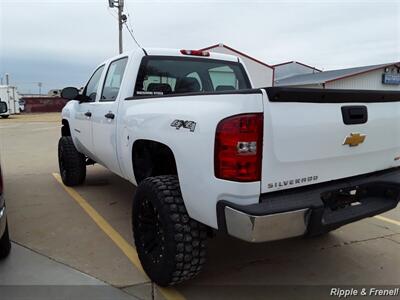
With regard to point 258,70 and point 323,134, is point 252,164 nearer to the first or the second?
point 323,134

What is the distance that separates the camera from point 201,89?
461 cm

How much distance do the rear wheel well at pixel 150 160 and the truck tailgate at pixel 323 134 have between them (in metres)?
1.15

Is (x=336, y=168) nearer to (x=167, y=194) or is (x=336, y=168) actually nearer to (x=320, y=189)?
(x=320, y=189)

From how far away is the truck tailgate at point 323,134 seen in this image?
2520mm

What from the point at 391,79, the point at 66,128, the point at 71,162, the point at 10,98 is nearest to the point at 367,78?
the point at 391,79

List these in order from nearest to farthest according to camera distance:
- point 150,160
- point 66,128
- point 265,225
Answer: point 265,225
point 150,160
point 66,128

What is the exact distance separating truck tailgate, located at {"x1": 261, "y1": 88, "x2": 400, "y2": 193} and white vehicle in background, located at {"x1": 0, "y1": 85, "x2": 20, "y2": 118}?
33767 mm

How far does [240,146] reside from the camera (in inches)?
97.2

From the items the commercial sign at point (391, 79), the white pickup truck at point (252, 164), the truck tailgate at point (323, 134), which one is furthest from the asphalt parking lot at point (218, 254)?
the commercial sign at point (391, 79)

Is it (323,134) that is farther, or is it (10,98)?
(10,98)

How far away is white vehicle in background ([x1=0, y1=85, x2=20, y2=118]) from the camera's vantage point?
110ft

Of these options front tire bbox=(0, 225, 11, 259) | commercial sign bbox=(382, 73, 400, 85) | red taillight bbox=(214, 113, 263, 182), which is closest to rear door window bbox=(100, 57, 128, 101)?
front tire bbox=(0, 225, 11, 259)

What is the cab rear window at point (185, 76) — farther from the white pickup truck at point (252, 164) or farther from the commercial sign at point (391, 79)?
the commercial sign at point (391, 79)

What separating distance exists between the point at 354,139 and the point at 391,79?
115 feet
